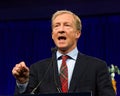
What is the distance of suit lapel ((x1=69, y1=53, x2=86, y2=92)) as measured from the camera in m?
1.38

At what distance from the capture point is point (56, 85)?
4.55 feet

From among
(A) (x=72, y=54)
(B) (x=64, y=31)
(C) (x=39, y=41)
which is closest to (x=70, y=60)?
(A) (x=72, y=54)

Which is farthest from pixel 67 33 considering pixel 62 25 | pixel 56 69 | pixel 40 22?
pixel 40 22

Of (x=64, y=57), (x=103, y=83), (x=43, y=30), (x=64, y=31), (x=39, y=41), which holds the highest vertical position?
(x=43, y=30)

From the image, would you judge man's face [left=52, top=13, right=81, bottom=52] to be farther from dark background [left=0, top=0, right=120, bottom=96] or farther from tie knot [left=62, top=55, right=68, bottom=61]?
dark background [left=0, top=0, right=120, bottom=96]

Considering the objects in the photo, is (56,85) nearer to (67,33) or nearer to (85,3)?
(67,33)

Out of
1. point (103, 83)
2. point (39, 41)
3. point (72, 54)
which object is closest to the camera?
point (103, 83)

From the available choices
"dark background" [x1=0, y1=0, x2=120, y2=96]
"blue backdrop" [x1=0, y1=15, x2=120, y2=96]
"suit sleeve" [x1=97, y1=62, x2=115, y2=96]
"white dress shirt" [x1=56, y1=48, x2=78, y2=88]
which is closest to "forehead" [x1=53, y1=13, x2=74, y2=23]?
"white dress shirt" [x1=56, y1=48, x2=78, y2=88]

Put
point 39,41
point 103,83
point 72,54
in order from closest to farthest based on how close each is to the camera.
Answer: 1. point 103,83
2. point 72,54
3. point 39,41

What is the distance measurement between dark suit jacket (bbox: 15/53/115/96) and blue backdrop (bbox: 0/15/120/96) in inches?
167

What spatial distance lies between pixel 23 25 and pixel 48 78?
4.86 m

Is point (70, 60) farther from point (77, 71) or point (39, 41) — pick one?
point (39, 41)

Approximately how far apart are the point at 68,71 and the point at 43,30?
4.73m

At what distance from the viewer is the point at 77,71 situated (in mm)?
1423
